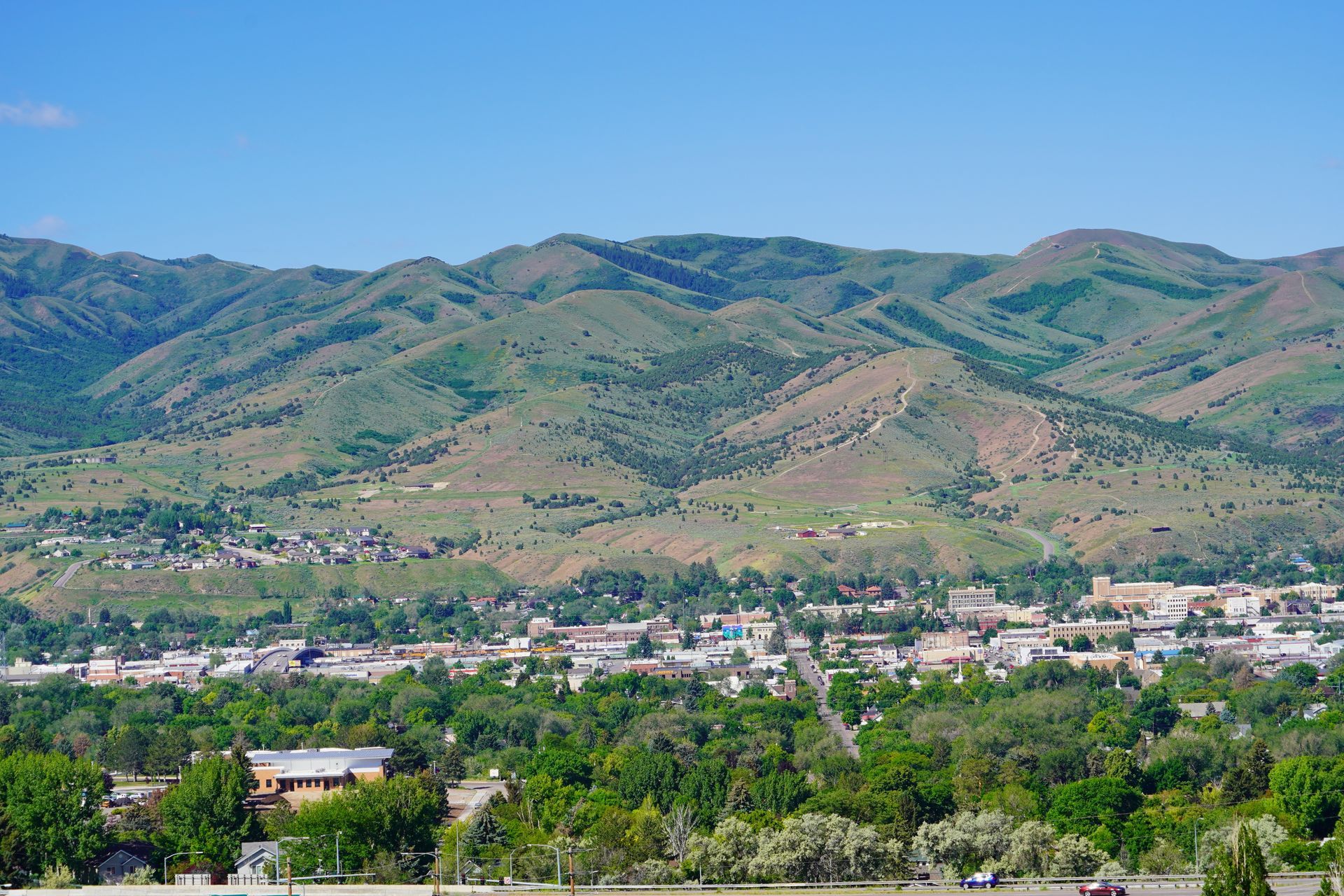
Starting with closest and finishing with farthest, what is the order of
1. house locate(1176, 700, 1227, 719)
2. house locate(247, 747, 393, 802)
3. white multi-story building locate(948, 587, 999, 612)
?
house locate(247, 747, 393, 802) → house locate(1176, 700, 1227, 719) → white multi-story building locate(948, 587, 999, 612)

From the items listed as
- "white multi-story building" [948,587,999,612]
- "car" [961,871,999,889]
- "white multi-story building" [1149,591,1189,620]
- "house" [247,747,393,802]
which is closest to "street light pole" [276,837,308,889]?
"house" [247,747,393,802]

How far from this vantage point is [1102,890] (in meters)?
64.7

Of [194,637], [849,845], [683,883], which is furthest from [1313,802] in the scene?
[194,637]

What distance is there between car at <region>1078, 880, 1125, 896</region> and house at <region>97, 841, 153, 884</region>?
32600 millimetres

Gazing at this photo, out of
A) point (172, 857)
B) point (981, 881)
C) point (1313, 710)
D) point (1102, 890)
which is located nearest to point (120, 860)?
point (172, 857)

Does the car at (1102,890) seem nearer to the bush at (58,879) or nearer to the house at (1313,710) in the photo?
the bush at (58,879)

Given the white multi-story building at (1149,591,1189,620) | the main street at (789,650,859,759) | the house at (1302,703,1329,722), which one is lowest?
the main street at (789,650,859,759)

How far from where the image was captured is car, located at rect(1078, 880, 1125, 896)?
212 ft

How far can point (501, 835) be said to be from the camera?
3135 inches

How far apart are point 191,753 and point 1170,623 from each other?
9879 cm

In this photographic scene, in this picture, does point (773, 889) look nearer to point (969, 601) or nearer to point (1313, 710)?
point (1313, 710)

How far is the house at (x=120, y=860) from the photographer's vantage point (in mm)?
Result: 76250

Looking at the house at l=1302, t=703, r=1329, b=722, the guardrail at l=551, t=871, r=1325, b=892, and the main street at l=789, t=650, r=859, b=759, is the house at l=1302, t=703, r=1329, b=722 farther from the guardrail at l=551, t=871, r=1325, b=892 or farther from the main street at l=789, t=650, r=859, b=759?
the guardrail at l=551, t=871, r=1325, b=892

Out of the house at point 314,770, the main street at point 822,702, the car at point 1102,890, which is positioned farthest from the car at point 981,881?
the main street at point 822,702
